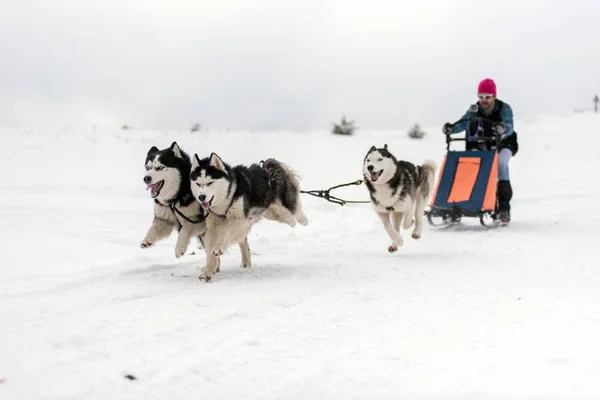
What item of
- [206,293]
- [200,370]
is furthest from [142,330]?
[206,293]

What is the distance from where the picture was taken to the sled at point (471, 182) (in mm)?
7312

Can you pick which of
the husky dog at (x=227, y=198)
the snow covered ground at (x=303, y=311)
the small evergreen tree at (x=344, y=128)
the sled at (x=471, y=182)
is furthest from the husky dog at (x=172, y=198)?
the small evergreen tree at (x=344, y=128)

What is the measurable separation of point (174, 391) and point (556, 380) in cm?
168

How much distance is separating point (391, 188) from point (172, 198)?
7.36 ft

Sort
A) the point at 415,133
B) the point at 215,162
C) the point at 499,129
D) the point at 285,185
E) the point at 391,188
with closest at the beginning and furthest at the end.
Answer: the point at 215,162, the point at 285,185, the point at 391,188, the point at 499,129, the point at 415,133

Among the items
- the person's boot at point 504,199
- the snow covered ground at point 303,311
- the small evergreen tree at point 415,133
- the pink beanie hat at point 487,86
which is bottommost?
the snow covered ground at point 303,311

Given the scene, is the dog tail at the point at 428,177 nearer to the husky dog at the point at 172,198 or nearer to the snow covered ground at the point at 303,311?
the snow covered ground at the point at 303,311

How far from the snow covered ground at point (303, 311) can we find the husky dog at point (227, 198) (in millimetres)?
342

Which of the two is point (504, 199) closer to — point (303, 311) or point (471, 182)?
point (471, 182)

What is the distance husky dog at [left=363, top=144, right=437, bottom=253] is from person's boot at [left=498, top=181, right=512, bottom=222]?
1.76 meters

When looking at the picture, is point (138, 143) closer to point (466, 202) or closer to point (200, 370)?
point (466, 202)

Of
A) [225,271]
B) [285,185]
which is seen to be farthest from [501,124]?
[225,271]

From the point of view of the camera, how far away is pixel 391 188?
19.1ft

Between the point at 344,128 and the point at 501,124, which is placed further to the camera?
the point at 344,128
